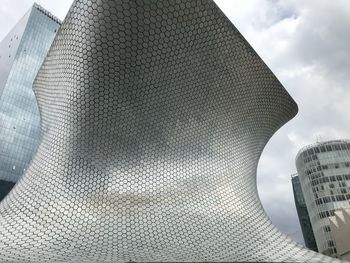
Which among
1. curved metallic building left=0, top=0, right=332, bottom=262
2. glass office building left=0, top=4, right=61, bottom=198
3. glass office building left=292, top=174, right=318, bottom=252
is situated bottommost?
glass office building left=292, top=174, right=318, bottom=252

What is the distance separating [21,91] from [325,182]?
4019cm

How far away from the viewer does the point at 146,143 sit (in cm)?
1138

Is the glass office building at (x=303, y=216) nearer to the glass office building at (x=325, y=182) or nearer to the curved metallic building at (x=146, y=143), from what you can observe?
the glass office building at (x=325, y=182)

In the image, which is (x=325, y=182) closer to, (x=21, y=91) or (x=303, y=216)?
(x=303, y=216)

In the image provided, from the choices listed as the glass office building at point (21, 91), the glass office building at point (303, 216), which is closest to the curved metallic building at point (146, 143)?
the glass office building at point (21, 91)

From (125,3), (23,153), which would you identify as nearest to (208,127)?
(125,3)

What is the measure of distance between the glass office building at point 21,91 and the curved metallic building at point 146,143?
3161 cm

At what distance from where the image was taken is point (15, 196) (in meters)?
11.3

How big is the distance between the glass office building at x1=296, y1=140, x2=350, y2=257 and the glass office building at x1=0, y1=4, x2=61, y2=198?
35177 millimetres

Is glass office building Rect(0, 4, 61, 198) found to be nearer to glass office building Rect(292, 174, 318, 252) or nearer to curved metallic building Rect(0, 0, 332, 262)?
curved metallic building Rect(0, 0, 332, 262)

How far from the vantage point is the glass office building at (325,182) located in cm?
3994

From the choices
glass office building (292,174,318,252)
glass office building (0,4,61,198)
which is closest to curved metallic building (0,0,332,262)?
glass office building (0,4,61,198)

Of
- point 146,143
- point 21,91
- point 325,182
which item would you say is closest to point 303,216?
point 325,182

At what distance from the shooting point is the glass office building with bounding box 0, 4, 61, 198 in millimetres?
40656
